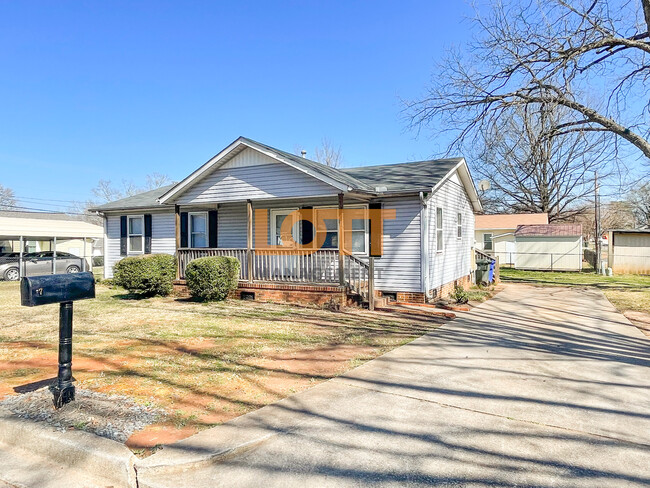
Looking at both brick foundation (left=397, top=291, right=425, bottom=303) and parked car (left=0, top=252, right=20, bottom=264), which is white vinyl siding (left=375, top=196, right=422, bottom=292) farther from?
parked car (left=0, top=252, right=20, bottom=264)

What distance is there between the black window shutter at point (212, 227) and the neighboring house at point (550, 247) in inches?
809

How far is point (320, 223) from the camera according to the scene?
12.5m

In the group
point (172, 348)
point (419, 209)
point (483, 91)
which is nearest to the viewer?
point (172, 348)

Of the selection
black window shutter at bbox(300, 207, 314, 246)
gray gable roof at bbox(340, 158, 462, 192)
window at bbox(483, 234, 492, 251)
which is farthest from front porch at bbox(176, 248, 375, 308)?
window at bbox(483, 234, 492, 251)

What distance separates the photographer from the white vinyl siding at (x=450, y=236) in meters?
11.6

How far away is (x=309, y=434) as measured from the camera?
3.46m

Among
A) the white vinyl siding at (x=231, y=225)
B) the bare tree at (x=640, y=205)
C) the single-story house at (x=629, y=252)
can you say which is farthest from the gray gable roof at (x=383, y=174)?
the bare tree at (x=640, y=205)

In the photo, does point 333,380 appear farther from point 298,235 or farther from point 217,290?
point 298,235

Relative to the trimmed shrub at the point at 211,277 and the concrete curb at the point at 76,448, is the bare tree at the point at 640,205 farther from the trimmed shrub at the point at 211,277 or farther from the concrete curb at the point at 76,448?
the concrete curb at the point at 76,448

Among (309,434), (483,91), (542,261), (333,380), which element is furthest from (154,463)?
(542,261)

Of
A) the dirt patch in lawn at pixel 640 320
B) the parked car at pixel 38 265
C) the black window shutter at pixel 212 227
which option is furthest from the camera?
the parked car at pixel 38 265

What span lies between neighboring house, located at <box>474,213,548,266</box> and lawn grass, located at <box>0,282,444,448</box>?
2301 cm

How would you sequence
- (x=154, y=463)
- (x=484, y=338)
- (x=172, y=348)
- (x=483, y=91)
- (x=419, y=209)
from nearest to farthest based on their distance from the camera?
1. (x=154, y=463)
2. (x=172, y=348)
3. (x=484, y=338)
4. (x=419, y=209)
5. (x=483, y=91)

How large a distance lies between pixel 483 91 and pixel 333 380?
11.3 metres
